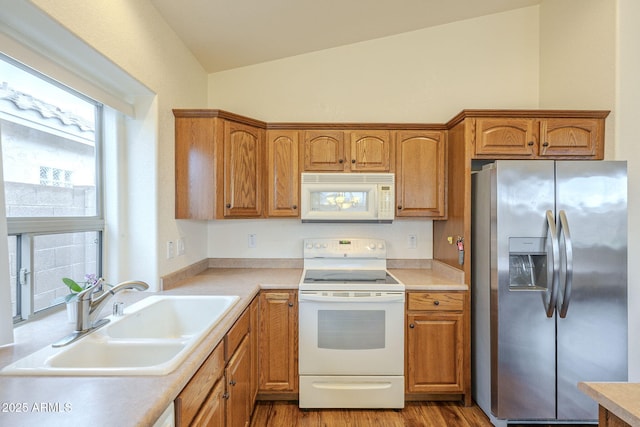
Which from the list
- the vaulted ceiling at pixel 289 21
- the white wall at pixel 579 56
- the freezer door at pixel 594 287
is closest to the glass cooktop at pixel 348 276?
the freezer door at pixel 594 287

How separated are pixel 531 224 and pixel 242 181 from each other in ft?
6.40

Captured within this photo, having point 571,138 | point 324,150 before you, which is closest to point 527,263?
point 571,138

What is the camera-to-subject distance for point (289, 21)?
2.26 meters

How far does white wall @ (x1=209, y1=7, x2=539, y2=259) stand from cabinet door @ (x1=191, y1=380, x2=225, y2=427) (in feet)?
5.12

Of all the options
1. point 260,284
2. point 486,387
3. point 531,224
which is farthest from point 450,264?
point 260,284

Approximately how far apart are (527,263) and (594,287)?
376 millimetres

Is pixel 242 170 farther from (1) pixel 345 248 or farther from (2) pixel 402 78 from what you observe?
(2) pixel 402 78

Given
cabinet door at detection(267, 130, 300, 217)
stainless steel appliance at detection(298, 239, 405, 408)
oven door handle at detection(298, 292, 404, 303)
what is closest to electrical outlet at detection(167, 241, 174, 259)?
cabinet door at detection(267, 130, 300, 217)

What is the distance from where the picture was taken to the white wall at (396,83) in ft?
8.99

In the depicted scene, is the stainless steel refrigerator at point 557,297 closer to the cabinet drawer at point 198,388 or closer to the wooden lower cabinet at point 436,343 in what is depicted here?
the wooden lower cabinet at point 436,343

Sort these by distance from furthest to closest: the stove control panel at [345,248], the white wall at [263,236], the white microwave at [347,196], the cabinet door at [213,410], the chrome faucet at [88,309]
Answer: the white wall at [263,236] → the stove control panel at [345,248] → the white microwave at [347,196] → the chrome faucet at [88,309] → the cabinet door at [213,410]

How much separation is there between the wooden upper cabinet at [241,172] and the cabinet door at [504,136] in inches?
63.8

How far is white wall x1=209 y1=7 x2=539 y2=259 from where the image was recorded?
2740 mm

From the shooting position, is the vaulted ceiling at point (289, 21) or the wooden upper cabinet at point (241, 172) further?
the wooden upper cabinet at point (241, 172)
